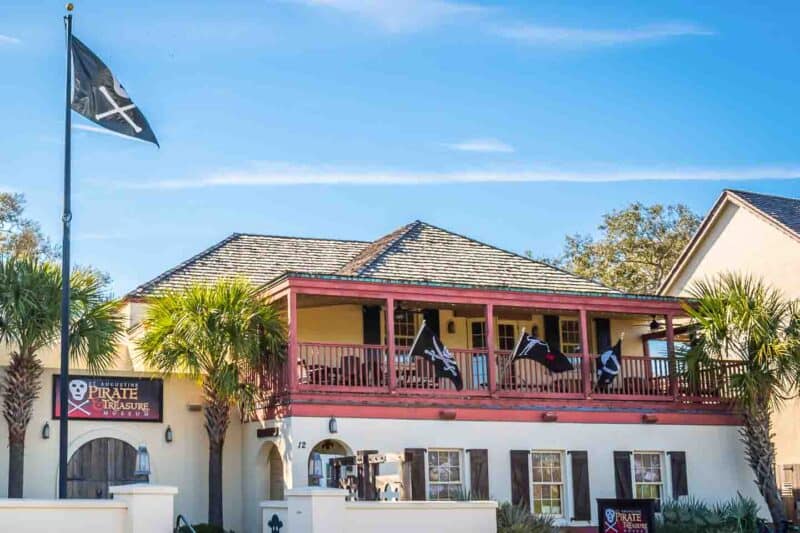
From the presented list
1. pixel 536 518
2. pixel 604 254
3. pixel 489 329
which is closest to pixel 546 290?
pixel 489 329

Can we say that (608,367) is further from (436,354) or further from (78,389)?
(78,389)

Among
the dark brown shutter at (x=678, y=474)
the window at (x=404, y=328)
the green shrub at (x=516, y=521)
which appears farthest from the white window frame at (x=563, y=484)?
the window at (x=404, y=328)

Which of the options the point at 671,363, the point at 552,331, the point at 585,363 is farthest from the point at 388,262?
the point at 671,363

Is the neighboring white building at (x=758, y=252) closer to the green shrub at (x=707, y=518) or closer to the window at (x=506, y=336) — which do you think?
the green shrub at (x=707, y=518)

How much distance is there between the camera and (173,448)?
24.4 metres

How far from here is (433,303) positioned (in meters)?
25.9

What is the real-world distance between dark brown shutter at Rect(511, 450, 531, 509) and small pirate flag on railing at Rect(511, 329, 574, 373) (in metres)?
1.95

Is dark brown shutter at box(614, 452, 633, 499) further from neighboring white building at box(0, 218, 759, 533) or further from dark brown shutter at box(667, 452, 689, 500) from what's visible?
dark brown shutter at box(667, 452, 689, 500)

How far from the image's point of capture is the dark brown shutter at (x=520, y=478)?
2455 cm

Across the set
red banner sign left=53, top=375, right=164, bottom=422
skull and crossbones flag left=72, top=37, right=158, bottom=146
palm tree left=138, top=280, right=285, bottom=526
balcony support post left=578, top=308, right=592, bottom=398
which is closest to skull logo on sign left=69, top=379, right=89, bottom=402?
red banner sign left=53, top=375, right=164, bottom=422

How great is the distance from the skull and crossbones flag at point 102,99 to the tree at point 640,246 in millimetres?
32658

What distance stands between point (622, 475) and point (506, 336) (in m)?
4.97

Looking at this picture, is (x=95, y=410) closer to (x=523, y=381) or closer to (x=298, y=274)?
(x=298, y=274)

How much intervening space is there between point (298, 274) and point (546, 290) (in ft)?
19.4
